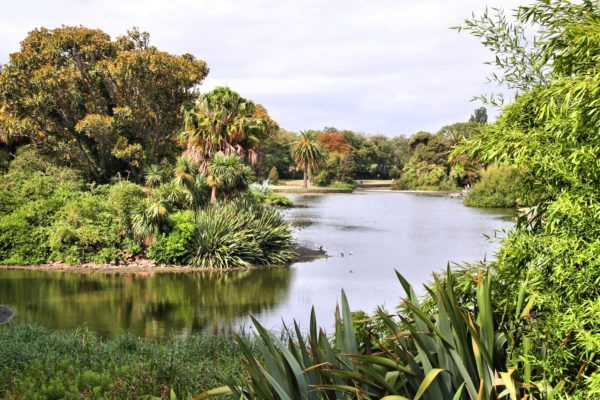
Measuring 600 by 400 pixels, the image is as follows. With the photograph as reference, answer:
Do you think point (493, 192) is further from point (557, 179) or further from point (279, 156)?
point (557, 179)

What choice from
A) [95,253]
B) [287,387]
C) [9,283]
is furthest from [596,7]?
[95,253]

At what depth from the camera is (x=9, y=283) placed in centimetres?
1505

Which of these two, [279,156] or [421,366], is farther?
[279,156]

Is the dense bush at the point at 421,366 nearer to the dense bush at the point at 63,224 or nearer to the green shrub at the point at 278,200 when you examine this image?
the dense bush at the point at 63,224

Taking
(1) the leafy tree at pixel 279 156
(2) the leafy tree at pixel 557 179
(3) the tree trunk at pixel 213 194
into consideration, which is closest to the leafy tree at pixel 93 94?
(3) the tree trunk at pixel 213 194

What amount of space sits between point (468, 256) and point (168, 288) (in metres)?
10.1

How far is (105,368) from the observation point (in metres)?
5.71

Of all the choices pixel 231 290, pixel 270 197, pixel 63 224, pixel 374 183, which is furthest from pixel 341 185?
pixel 231 290

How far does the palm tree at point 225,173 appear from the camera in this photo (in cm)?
1917

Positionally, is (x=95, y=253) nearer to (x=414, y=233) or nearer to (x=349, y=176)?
(x=414, y=233)

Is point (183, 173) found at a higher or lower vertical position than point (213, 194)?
higher

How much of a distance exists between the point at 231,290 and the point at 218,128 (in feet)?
26.4

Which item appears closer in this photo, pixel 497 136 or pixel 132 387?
pixel 497 136

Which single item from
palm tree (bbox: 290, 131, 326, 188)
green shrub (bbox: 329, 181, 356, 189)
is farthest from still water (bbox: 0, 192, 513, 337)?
green shrub (bbox: 329, 181, 356, 189)
